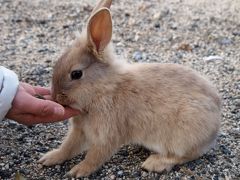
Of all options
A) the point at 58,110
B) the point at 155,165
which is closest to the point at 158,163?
the point at 155,165

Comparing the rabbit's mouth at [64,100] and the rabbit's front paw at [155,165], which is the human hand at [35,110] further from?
the rabbit's front paw at [155,165]

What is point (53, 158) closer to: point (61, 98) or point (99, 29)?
point (61, 98)

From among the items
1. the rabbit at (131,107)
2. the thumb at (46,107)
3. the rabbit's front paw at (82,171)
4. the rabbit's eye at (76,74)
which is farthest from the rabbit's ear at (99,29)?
the rabbit's front paw at (82,171)

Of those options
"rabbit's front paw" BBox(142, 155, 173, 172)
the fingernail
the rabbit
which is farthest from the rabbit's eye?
"rabbit's front paw" BBox(142, 155, 173, 172)

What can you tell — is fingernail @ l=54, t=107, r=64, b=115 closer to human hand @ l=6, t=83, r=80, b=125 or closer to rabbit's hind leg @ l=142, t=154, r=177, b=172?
human hand @ l=6, t=83, r=80, b=125

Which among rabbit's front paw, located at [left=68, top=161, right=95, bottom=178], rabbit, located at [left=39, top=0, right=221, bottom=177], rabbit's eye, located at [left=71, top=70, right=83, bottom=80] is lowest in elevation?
rabbit's front paw, located at [left=68, top=161, right=95, bottom=178]

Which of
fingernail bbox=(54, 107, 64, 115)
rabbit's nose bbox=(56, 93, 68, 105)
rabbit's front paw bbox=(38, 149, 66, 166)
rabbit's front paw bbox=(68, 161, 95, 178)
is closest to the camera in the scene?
fingernail bbox=(54, 107, 64, 115)
